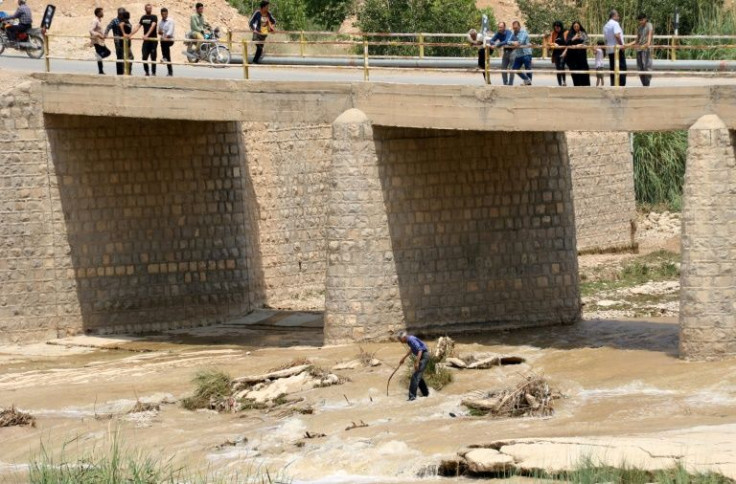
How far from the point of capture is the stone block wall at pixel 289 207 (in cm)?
3500

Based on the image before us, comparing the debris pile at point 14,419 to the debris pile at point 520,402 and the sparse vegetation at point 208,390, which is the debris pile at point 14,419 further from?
the debris pile at point 520,402

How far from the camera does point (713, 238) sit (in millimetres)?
24234

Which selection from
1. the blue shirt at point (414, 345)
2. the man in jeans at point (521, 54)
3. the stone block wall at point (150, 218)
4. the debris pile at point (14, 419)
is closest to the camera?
the blue shirt at point (414, 345)

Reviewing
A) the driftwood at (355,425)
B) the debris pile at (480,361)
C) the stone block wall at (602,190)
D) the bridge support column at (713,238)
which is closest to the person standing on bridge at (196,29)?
the debris pile at (480,361)

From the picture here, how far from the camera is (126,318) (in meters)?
31.5

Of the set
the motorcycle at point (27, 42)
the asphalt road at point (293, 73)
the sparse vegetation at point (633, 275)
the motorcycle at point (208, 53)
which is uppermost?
the motorcycle at point (27, 42)

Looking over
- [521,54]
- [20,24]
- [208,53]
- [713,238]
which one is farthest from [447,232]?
[20,24]

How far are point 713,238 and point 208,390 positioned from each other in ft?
25.0

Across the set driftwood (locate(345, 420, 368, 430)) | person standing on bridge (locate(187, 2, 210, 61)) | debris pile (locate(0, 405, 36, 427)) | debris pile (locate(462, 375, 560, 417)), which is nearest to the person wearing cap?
debris pile (locate(462, 375, 560, 417))

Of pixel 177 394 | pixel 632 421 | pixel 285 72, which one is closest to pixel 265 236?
pixel 285 72

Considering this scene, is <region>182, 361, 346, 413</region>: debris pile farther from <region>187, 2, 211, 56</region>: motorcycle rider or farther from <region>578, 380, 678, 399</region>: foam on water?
<region>187, 2, 211, 56</region>: motorcycle rider

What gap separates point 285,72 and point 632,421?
46.7 feet

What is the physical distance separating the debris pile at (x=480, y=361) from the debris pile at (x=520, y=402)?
2296mm

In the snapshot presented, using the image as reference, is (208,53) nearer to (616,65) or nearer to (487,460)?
(616,65)
